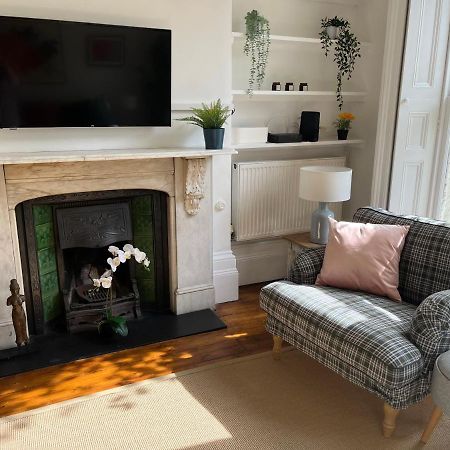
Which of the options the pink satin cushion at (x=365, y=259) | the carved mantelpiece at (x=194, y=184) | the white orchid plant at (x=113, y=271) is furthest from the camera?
the carved mantelpiece at (x=194, y=184)

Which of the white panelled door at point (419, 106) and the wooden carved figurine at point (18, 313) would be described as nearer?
the wooden carved figurine at point (18, 313)

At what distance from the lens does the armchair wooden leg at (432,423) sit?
78.8 inches

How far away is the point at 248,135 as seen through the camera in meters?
3.37

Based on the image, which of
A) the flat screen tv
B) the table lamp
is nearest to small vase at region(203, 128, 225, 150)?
the flat screen tv

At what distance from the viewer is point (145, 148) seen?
293cm

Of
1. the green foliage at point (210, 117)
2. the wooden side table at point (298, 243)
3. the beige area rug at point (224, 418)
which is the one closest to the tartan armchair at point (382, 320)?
the beige area rug at point (224, 418)

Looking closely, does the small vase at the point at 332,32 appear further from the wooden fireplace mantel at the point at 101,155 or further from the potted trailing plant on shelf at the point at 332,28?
the wooden fireplace mantel at the point at 101,155

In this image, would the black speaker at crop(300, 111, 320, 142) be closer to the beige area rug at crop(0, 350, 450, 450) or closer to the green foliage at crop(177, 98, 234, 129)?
the green foliage at crop(177, 98, 234, 129)

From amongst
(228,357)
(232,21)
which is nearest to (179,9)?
(232,21)

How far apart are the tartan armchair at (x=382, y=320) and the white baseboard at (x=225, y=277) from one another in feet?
2.58

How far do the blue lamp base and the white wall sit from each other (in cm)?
65

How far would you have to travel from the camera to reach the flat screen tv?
2445 mm

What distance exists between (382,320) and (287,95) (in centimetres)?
196

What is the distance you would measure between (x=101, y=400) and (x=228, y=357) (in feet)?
2.49
